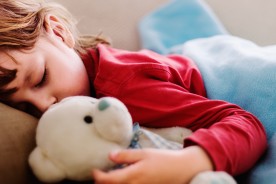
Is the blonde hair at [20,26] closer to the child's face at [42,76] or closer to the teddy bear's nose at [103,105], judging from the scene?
the child's face at [42,76]

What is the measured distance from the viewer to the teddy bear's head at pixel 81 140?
517 mm

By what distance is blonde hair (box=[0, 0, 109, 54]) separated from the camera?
2.37 feet

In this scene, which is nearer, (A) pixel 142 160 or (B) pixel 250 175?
(A) pixel 142 160

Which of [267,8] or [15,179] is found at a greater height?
[267,8]

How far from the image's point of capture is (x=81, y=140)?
524 millimetres

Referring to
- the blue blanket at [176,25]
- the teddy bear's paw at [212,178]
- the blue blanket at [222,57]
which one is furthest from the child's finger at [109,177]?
the blue blanket at [176,25]

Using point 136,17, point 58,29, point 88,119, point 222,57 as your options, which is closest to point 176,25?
point 136,17

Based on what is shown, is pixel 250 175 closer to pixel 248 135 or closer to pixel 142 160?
pixel 248 135

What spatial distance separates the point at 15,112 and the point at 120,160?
0.22 m

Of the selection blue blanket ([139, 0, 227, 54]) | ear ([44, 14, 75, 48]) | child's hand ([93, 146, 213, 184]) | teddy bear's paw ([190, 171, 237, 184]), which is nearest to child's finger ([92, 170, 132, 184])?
child's hand ([93, 146, 213, 184])

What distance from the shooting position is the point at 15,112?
0.64 metres

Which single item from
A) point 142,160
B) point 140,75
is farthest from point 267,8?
point 142,160

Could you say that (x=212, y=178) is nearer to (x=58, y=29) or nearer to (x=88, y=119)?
(x=88, y=119)

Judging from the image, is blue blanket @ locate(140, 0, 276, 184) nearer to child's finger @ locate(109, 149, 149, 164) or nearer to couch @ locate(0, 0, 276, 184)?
couch @ locate(0, 0, 276, 184)
